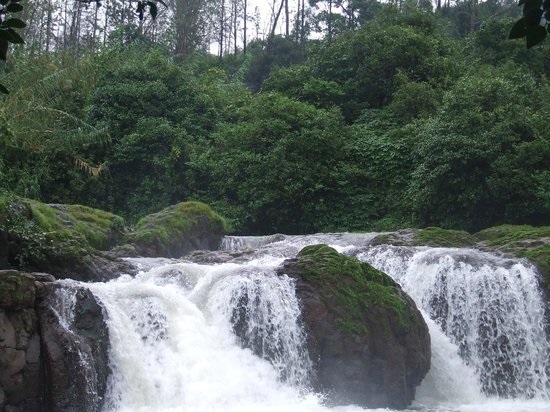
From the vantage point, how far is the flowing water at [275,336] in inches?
404

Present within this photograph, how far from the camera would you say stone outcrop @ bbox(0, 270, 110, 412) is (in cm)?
868

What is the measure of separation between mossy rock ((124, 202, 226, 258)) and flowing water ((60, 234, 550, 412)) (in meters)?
2.69

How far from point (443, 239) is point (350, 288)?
5623 millimetres

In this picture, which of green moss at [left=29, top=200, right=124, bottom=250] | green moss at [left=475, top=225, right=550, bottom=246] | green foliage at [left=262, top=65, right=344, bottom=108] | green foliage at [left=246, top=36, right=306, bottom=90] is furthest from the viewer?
green foliage at [left=246, top=36, right=306, bottom=90]

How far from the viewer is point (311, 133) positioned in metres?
→ 25.3

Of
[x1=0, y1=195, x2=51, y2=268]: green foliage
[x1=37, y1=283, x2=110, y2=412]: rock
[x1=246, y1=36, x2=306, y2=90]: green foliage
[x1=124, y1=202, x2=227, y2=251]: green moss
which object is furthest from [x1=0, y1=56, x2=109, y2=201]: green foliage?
[x1=246, y1=36, x2=306, y2=90]: green foliage

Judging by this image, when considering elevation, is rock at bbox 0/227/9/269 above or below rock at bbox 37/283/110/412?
above

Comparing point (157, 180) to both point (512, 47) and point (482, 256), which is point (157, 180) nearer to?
point (482, 256)

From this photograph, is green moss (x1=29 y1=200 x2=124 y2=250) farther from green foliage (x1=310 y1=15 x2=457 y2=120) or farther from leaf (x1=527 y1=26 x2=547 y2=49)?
green foliage (x1=310 y1=15 x2=457 y2=120)

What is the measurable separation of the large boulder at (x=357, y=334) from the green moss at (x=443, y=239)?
457 cm

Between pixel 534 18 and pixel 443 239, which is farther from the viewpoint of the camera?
pixel 443 239

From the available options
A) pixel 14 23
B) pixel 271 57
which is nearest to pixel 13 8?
pixel 14 23

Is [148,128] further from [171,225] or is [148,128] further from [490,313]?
[490,313]

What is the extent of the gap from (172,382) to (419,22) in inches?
1071
